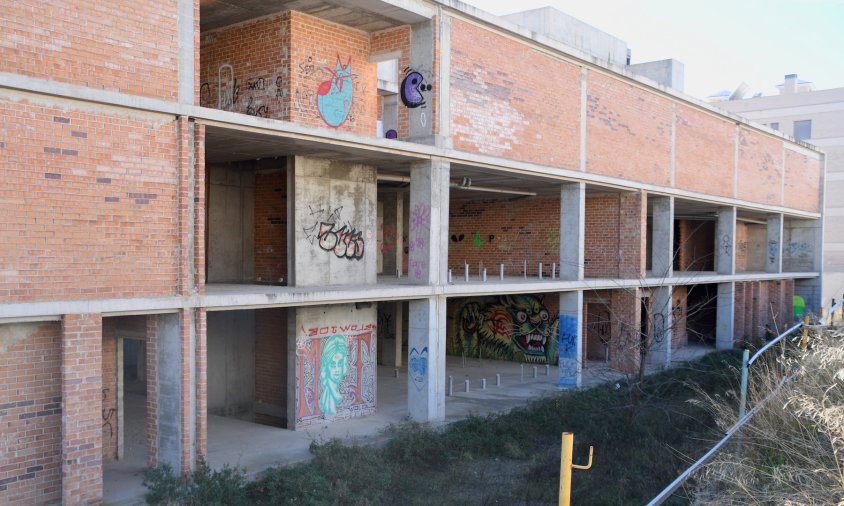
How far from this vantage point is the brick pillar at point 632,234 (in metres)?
19.4

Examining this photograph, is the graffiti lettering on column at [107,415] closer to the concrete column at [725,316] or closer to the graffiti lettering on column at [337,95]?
the graffiti lettering on column at [337,95]

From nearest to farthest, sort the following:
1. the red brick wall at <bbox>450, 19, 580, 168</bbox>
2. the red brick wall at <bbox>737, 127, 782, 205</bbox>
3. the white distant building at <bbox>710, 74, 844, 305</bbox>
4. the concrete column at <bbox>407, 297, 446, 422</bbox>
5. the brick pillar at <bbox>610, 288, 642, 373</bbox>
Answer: the concrete column at <bbox>407, 297, 446, 422</bbox>, the red brick wall at <bbox>450, 19, 580, 168</bbox>, the brick pillar at <bbox>610, 288, 642, 373</bbox>, the red brick wall at <bbox>737, 127, 782, 205</bbox>, the white distant building at <bbox>710, 74, 844, 305</bbox>

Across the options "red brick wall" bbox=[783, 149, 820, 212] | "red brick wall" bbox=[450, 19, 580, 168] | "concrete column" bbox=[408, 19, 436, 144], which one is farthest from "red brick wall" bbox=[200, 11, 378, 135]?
"red brick wall" bbox=[783, 149, 820, 212]

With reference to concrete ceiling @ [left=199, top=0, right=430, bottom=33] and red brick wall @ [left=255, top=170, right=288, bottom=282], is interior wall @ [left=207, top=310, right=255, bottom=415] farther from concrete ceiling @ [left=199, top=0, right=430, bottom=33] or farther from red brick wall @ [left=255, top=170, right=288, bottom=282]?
concrete ceiling @ [left=199, top=0, right=430, bottom=33]

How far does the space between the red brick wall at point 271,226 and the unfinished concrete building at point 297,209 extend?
0.15 feet

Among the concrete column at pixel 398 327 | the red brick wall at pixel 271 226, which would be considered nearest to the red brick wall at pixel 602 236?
the concrete column at pixel 398 327

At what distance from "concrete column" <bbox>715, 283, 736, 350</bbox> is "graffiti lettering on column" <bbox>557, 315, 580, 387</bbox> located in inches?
376

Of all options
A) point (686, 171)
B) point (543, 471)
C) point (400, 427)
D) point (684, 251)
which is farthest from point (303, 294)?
point (684, 251)

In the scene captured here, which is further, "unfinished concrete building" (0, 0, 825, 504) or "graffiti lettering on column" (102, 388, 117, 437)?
"graffiti lettering on column" (102, 388, 117, 437)

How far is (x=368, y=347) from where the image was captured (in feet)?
47.9

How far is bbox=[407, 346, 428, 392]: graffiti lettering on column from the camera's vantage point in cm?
1358

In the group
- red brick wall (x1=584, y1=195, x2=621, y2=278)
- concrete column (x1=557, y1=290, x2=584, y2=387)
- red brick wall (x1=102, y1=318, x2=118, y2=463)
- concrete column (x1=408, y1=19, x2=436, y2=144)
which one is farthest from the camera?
red brick wall (x1=584, y1=195, x2=621, y2=278)

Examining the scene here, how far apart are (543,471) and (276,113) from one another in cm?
758

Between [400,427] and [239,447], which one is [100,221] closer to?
[239,447]
